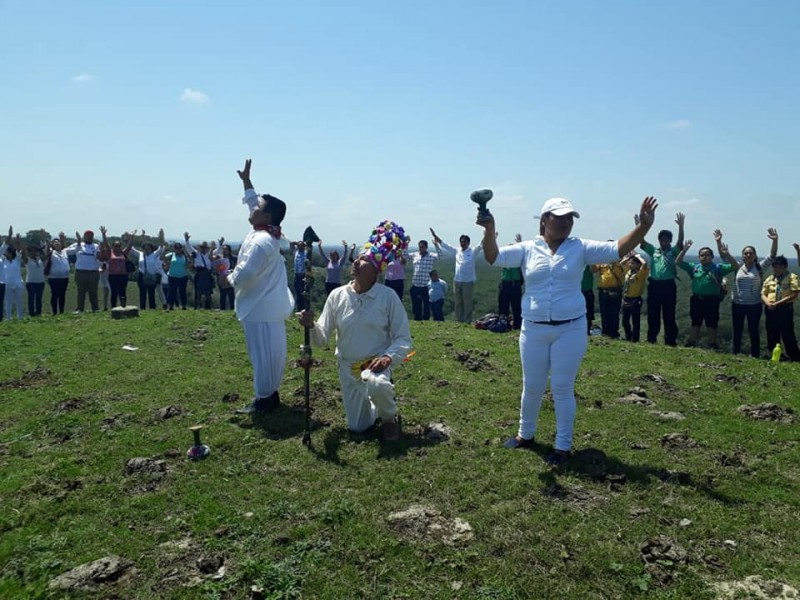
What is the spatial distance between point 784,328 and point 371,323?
34.2 feet

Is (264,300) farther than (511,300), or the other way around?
(511,300)

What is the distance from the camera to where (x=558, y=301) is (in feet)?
20.6

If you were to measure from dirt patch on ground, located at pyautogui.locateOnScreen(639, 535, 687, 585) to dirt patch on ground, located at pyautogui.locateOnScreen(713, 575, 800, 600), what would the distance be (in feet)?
1.04

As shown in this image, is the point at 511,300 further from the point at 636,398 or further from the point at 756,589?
the point at 756,589

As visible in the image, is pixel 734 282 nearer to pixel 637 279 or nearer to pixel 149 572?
pixel 637 279

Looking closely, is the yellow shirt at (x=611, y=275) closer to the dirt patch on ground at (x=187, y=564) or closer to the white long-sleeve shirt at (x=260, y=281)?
the white long-sleeve shirt at (x=260, y=281)

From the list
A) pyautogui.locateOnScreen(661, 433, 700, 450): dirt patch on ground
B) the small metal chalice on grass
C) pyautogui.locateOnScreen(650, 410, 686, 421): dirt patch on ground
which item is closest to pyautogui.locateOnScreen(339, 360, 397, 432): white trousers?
the small metal chalice on grass

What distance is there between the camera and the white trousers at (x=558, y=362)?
6332mm

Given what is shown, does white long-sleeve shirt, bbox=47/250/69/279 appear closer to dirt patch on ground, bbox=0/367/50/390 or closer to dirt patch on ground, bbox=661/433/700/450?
dirt patch on ground, bbox=0/367/50/390

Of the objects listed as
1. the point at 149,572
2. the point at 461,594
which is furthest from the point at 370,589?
the point at 149,572

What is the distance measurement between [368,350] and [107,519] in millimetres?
3362

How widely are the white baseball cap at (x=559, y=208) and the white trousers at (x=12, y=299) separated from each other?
18.8 meters

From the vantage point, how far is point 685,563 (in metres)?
4.74

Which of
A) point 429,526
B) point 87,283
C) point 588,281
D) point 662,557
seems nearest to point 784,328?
point 588,281
